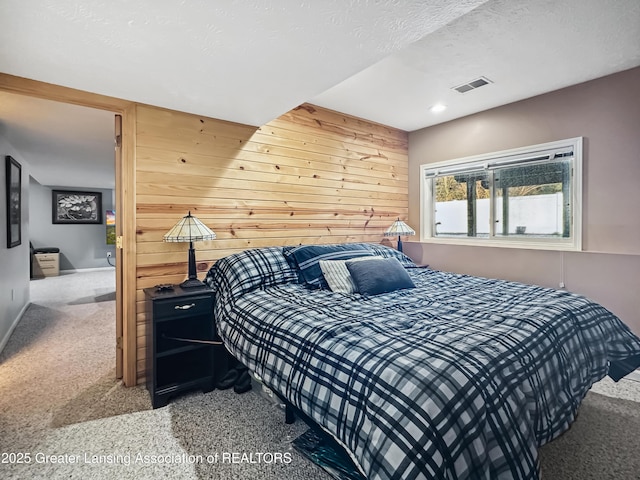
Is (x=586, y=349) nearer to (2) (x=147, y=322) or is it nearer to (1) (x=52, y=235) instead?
(2) (x=147, y=322)

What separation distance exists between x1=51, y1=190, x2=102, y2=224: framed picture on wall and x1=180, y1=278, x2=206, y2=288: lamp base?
24.9 feet

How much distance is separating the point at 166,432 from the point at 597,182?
3.83m

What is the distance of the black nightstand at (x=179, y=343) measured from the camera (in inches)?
88.0

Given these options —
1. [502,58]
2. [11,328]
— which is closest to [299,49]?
[502,58]

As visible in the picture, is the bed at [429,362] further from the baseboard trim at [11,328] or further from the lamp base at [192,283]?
the baseboard trim at [11,328]

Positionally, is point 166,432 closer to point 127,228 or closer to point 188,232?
point 188,232

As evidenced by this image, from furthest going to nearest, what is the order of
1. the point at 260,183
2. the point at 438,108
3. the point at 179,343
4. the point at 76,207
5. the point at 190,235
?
the point at 76,207
the point at 438,108
the point at 260,183
the point at 190,235
the point at 179,343

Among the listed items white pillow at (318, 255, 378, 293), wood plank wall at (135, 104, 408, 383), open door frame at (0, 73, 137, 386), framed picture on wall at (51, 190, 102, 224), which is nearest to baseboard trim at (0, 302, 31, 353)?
open door frame at (0, 73, 137, 386)

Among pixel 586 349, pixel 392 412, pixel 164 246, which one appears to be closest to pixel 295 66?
pixel 164 246

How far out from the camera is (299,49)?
1.77 m

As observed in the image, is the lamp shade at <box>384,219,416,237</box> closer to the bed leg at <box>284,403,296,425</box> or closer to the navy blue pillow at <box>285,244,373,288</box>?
the navy blue pillow at <box>285,244,373,288</box>

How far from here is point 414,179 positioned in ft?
14.3

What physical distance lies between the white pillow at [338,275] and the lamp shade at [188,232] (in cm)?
93

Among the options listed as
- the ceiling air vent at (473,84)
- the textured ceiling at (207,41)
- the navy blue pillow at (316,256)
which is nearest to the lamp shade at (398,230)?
the navy blue pillow at (316,256)
